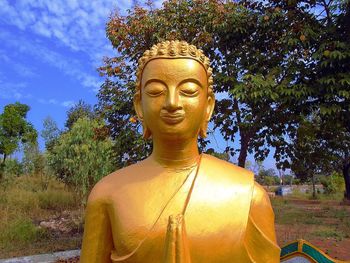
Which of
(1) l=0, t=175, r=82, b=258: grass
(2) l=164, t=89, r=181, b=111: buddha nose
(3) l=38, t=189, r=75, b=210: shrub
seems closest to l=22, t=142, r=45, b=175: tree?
(1) l=0, t=175, r=82, b=258: grass

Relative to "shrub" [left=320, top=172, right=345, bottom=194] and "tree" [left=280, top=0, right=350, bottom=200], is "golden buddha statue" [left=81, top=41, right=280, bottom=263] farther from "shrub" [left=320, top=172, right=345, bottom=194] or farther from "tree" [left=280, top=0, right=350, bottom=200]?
"shrub" [left=320, top=172, right=345, bottom=194]

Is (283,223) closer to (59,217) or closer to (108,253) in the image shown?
(59,217)

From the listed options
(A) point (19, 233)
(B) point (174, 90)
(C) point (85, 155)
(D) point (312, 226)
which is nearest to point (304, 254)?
(B) point (174, 90)

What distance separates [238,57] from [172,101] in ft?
18.1

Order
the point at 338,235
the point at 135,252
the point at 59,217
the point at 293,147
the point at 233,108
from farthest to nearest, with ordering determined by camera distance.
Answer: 1. the point at 59,217
2. the point at 338,235
3. the point at 293,147
4. the point at 233,108
5. the point at 135,252

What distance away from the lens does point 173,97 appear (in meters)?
1.90

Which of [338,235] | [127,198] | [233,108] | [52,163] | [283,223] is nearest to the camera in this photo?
[127,198]

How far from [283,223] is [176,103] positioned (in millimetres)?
11978

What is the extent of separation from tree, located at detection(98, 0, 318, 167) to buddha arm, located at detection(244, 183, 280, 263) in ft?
13.4

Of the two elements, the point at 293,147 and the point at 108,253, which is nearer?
the point at 108,253

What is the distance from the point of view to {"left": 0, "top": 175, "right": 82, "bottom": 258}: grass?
10047 mm

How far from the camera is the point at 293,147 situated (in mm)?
8250

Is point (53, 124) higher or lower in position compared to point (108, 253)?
higher

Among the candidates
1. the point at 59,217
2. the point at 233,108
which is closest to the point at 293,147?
the point at 233,108
